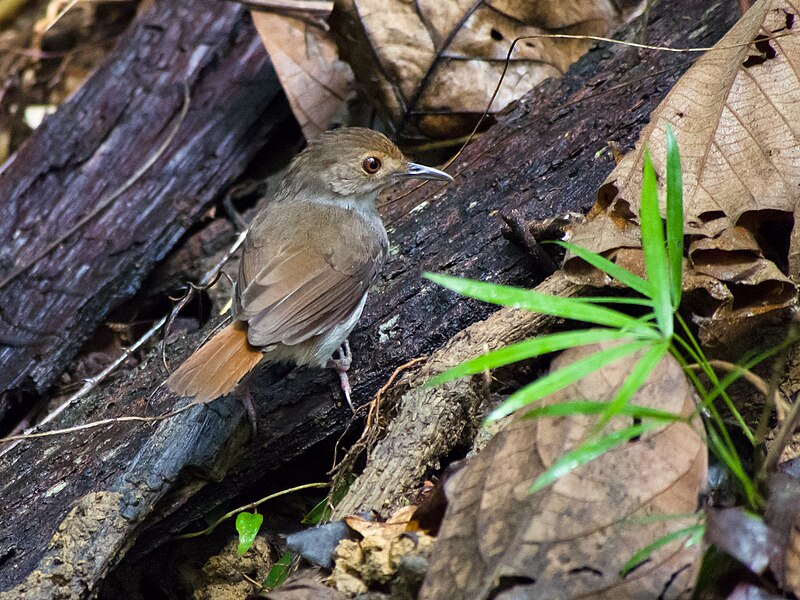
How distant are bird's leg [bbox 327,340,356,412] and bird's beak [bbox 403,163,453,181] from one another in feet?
3.01

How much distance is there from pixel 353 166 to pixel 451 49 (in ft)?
3.03

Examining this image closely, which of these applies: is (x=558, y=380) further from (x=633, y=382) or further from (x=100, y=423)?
(x=100, y=423)

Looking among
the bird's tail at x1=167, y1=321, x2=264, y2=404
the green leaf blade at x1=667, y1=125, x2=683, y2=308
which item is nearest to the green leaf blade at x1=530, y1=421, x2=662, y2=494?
the green leaf blade at x1=667, y1=125, x2=683, y2=308

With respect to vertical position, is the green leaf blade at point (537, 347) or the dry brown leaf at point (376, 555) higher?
the green leaf blade at point (537, 347)

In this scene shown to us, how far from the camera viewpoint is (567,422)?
2.45 m

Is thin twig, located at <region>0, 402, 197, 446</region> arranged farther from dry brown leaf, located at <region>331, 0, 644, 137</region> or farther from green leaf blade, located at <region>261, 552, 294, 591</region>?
dry brown leaf, located at <region>331, 0, 644, 137</region>

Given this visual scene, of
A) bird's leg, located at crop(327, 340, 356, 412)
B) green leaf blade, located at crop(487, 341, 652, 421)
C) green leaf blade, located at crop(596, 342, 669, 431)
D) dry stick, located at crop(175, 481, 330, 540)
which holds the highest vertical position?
green leaf blade, located at crop(487, 341, 652, 421)

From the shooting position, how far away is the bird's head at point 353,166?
169 inches

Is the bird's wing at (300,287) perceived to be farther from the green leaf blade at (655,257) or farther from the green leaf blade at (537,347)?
the green leaf blade at (655,257)

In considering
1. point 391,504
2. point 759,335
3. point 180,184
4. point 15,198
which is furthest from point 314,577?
point 15,198

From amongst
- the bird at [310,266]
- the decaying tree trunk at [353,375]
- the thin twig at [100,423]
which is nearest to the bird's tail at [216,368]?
the bird at [310,266]

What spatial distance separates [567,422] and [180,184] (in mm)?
3368

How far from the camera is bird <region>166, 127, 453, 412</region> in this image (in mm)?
3393

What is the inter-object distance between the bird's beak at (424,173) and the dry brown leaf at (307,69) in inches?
40.9
